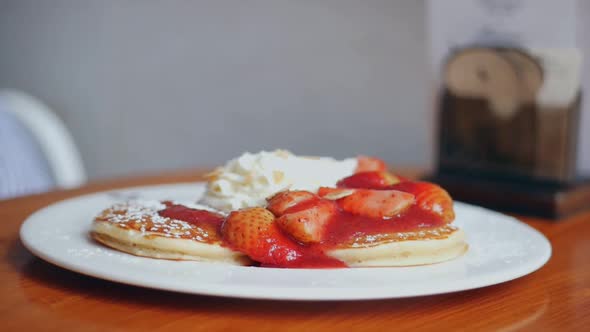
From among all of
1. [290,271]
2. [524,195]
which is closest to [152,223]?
[290,271]

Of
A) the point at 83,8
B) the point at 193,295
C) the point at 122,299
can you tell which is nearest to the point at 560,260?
the point at 193,295

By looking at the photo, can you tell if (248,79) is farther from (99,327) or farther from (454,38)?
(99,327)

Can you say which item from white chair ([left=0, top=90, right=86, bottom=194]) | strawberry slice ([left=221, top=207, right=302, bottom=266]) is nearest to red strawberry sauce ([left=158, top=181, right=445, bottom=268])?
strawberry slice ([left=221, top=207, right=302, bottom=266])

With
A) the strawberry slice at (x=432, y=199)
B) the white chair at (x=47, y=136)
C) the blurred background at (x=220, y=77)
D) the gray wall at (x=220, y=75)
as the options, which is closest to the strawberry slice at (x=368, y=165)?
the strawberry slice at (x=432, y=199)

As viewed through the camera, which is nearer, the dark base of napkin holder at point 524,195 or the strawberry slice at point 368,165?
the strawberry slice at point 368,165

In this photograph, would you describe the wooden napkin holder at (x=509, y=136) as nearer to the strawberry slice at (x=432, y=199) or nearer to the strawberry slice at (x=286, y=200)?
the strawberry slice at (x=432, y=199)

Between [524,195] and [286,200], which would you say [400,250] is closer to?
[286,200]
